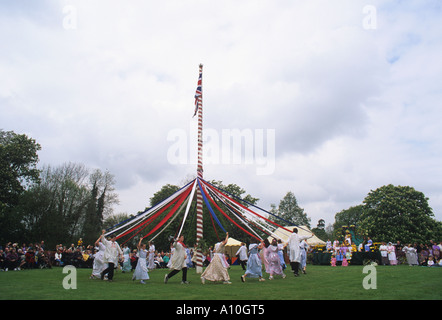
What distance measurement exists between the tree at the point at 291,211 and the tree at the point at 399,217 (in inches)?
1063

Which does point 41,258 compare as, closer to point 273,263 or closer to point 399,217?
point 273,263

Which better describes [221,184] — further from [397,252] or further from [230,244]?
[397,252]

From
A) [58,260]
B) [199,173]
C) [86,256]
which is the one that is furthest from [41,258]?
[199,173]

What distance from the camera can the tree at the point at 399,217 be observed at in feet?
105

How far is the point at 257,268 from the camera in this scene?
1219 centimetres

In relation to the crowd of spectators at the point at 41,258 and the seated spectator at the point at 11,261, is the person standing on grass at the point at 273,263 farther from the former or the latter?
the seated spectator at the point at 11,261

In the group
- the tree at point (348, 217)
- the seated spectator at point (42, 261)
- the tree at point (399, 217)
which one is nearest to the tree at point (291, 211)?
the tree at point (348, 217)

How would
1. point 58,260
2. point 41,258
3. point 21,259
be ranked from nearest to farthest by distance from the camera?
1. point 21,259
2. point 41,258
3. point 58,260

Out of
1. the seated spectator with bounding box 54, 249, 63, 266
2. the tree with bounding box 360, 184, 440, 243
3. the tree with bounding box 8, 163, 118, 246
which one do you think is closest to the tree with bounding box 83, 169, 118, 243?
the tree with bounding box 8, 163, 118, 246

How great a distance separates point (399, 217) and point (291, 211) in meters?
31.8

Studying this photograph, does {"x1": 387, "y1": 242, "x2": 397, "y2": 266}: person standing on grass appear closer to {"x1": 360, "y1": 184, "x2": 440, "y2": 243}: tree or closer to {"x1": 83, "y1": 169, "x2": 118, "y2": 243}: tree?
{"x1": 360, "y1": 184, "x2": 440, "y2": 243}: tree

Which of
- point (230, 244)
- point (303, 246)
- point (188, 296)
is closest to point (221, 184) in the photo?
point (230, 244)

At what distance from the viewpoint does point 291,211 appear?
6444cm
